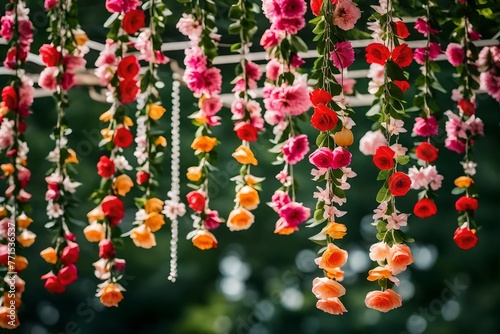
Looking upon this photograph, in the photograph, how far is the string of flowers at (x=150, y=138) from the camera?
68.3 inches

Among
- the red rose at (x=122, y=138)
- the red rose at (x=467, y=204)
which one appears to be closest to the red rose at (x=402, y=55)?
the red rose at (x=467, y=204)

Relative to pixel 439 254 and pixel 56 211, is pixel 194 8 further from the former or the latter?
pixel 439 254

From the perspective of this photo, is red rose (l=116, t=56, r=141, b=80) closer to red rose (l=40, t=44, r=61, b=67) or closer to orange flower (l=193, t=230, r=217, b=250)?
red rose (l=40, t=44, r=61, b=67)

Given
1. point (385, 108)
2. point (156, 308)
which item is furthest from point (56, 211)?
point (156, 308)

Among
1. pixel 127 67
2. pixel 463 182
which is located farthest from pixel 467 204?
pixel 127 67

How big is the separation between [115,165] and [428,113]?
2.49 ft

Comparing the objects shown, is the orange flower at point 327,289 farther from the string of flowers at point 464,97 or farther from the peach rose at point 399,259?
the string of flowers at point 464,97

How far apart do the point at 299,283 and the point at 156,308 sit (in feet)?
3.04

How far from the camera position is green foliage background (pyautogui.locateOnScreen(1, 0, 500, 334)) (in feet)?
14.9

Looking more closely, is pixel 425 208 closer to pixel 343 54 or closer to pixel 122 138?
pixel 343 54

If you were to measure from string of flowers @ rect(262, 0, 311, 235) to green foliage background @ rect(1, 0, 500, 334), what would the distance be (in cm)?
269

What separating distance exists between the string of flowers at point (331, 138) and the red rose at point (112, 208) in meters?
0.51

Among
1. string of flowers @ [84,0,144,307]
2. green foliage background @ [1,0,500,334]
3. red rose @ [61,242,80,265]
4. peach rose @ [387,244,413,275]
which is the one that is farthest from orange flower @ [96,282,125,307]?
green foliage background @ [1,0,500,334]

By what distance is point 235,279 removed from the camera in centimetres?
486
